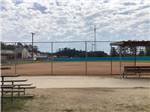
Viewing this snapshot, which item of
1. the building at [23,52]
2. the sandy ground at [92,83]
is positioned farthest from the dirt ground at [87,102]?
the building at [23,52]

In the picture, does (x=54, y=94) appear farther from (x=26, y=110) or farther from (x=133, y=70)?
(x=133, y=70)

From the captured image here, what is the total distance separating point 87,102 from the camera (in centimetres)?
1372

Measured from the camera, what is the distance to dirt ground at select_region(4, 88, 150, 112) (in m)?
12.2

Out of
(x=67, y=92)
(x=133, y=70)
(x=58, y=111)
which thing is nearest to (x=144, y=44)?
(x=133, y=70)

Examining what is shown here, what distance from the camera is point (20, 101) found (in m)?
13.9

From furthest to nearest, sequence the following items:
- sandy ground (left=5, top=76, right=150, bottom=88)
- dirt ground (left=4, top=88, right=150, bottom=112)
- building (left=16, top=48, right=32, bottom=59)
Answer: building (left=16, top=48, right=32, bottom=59) → sandy ground (left=5, top=76, right=150, bottom=88) → dirt ground (left=4, top=88, right=150, bottom=112)

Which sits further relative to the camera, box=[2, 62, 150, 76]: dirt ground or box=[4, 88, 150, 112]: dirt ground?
box=[2, 62, 150, 76]: dirt ground

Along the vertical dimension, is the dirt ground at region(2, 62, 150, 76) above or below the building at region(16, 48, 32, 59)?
below

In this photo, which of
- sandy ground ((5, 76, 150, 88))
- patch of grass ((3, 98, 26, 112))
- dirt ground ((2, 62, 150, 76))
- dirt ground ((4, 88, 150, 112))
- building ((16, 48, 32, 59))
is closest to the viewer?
patch of grass ((3, 98, 26, 112))

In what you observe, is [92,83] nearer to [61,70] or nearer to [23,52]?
Answer: [61,70]

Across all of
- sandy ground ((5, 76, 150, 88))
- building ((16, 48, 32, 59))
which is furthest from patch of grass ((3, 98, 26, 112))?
building ((16, 48, 32, 59))

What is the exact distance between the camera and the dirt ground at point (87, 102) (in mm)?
12228

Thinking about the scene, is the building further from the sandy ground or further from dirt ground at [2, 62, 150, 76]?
the sandy ground

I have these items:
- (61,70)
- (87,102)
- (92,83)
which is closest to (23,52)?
(61,70)
